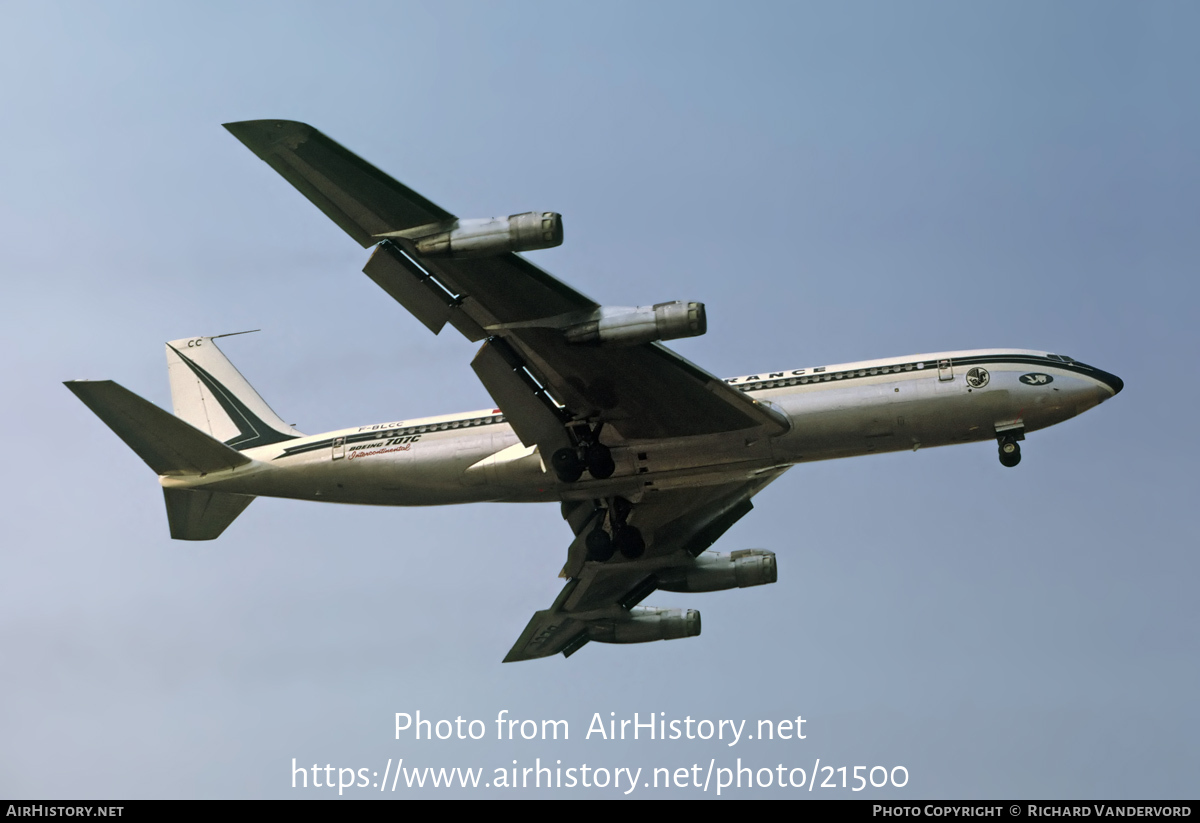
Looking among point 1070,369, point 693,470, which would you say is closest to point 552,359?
point 693,470

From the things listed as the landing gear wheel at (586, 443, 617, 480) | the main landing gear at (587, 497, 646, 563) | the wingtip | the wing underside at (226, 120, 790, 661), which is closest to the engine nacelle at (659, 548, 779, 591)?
the wing underside at (226, 120, 790, 661)

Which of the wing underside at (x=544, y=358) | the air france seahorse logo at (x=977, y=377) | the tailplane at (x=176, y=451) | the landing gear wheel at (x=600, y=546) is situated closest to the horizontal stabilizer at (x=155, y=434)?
the tailplane at (x=176, y=451)

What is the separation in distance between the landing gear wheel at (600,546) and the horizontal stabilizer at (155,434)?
11.4 m

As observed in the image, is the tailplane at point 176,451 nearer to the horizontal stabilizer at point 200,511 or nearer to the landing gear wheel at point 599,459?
the horizontal stabilizer at point 200,511

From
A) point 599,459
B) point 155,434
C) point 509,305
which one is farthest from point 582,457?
point 155,434

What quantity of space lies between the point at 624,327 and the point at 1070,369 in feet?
44.5

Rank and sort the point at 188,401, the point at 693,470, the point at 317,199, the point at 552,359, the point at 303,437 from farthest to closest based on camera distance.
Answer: the point at 188,401 < the point at 303,437 < the point at 693,470 < the point at 552,359 < the point at 317,199

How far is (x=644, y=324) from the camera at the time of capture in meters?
36.5

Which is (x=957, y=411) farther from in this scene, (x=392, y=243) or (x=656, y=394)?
(x=392, y=243)

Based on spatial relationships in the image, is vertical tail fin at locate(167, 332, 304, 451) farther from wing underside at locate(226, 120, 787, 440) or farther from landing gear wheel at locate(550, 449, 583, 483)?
wing underside at locate(226, 120, 787, 440)

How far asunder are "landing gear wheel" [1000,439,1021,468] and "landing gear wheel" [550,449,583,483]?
12324 mm

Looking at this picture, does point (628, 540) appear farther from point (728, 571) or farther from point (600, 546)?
point (728, 571)

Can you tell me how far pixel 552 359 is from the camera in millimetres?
39312

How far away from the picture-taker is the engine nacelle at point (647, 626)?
51188mm
